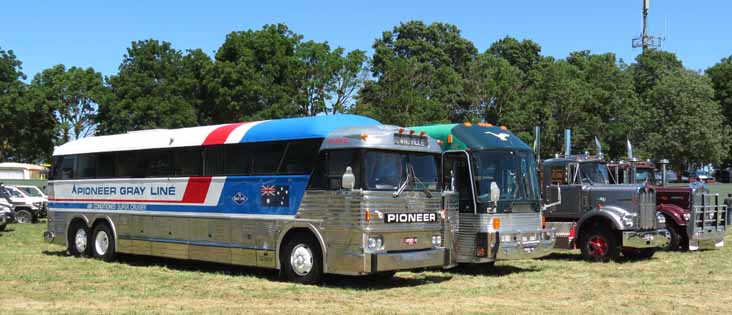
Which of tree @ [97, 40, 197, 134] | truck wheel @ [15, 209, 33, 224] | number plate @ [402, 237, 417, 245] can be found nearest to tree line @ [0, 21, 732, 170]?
tree @ [97, 40, 197, 134]

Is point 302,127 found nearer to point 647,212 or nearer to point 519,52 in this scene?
point 647,212

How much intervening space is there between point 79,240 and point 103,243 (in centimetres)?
90

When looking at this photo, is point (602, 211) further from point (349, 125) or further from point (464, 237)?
point (349, 125)

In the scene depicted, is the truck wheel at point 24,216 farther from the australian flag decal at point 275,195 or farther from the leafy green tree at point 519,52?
the leafy green tree at point 519,52

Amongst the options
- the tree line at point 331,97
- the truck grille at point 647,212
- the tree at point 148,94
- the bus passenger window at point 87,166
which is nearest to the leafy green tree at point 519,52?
the tree line at point 331,97

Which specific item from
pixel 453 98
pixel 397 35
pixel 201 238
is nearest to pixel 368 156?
pixel 201 238

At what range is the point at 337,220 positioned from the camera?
39.8 feet

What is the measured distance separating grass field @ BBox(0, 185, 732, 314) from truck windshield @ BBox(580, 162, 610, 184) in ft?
6.12

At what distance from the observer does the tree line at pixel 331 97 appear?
4106 cm

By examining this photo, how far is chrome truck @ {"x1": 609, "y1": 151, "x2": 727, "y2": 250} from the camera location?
19062mm

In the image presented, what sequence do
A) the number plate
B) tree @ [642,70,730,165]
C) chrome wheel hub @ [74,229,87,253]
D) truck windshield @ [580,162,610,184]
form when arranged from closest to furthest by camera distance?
the number plate < chrome wheel hub @ [74,229,87,253] < truck windshield @ [580,162,610,184] < tree @ [642,70,730,165]

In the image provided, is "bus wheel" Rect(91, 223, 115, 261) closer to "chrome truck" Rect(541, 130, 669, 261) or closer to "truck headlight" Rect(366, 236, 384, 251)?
"truck headlight" Rect(366, 236, 384, 251)

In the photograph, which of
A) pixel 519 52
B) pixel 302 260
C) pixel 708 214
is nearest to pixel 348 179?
pixel 302 260

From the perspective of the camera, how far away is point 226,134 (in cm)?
1442
